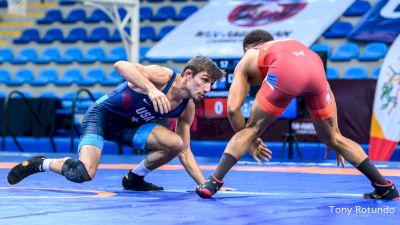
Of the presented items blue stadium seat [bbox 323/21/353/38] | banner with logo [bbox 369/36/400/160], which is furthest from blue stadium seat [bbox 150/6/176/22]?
banner with logo [bbox 369/36/400/160]

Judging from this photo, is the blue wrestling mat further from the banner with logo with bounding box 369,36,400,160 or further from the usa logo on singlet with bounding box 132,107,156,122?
the banner with logo with bounding box 369,36,400,160

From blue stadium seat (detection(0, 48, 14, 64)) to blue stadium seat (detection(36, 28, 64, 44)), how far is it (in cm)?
59

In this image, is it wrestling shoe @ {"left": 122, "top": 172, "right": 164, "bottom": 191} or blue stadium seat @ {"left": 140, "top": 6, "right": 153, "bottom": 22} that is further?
blue stadium seat @ {"left": 140, "top": 6, "right": 153, "bottom": 22}

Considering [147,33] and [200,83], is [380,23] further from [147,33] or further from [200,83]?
[200,83]

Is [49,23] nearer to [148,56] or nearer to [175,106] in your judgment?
[148,56]

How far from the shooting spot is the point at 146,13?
14.8m

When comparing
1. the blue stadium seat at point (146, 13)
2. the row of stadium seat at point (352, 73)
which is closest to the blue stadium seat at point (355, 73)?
the row of stadium seat at point (352, 73)

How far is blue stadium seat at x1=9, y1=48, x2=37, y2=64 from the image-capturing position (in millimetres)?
14727

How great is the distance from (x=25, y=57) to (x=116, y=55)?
2024 millimetres

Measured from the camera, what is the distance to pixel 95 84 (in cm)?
1347

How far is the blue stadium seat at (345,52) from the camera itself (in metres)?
12.0

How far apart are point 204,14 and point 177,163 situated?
6235mm

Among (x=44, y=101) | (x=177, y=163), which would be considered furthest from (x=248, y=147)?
(x=44, y=101)

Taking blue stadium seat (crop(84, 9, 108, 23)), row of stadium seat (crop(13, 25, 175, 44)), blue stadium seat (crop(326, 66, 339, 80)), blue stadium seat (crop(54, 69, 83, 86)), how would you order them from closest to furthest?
1. blue stadium seat (crop(326, 66, 339, 80))
2. blue stadium seat (crop(54, 69, 83, 86))
3. row of stadium seat (crop(13, 25, 175, 44))
4. blue stadium seat (crop(84, 9, 108, 23))
